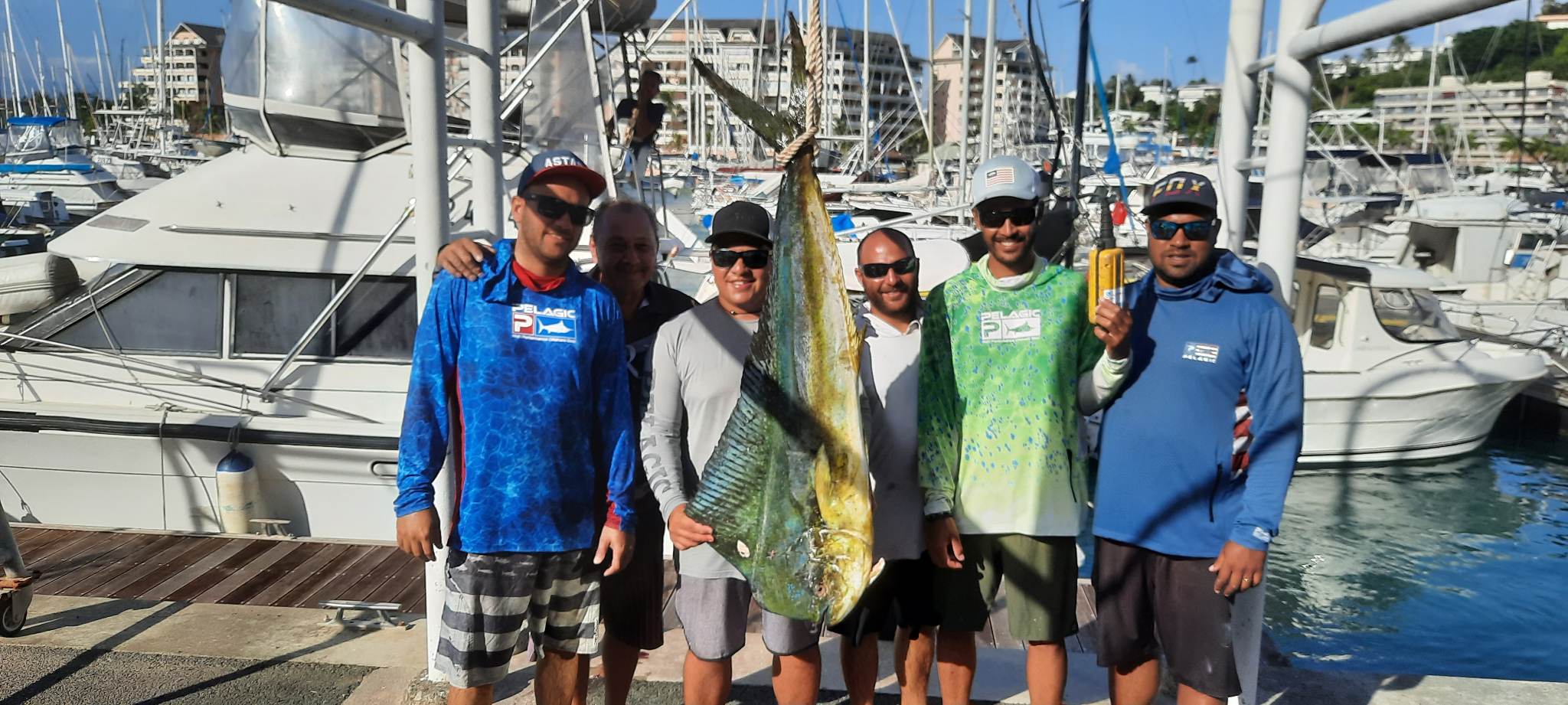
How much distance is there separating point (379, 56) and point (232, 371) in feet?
6.84

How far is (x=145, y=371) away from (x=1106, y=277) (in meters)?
5.72

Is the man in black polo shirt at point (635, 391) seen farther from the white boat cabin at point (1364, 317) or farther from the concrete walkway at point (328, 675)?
the white boat cabin at point (1364, 317)

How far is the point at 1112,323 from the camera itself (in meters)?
2.19

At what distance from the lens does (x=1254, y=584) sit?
2.32 meters

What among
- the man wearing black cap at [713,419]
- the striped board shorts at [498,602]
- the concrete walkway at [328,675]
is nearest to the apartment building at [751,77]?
the man wearing black cap at [713,419]

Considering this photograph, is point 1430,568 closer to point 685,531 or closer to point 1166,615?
point 1166,615

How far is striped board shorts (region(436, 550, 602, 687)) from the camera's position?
7.56 feet

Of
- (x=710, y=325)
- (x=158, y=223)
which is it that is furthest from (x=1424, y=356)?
(x=158, y=223)

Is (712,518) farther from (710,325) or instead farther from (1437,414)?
(1437,414)

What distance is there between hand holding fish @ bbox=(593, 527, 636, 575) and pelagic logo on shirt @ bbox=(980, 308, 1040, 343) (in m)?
0.98

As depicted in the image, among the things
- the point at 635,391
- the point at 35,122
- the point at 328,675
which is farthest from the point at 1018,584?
the point at 35,122

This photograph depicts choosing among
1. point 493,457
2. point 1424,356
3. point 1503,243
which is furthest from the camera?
point 1503,243

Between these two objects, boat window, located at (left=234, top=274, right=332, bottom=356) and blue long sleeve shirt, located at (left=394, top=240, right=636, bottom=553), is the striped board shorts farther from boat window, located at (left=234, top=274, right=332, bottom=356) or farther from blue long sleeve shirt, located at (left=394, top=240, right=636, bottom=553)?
boat window, located at (left=234, top=274, right=332, bottom=356)

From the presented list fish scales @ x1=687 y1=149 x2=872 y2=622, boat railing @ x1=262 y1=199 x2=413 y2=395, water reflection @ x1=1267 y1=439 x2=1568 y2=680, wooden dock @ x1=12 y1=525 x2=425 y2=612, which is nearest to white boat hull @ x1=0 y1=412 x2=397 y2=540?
boat railing @ x1=262 y1=199 x2=413 y2=395
